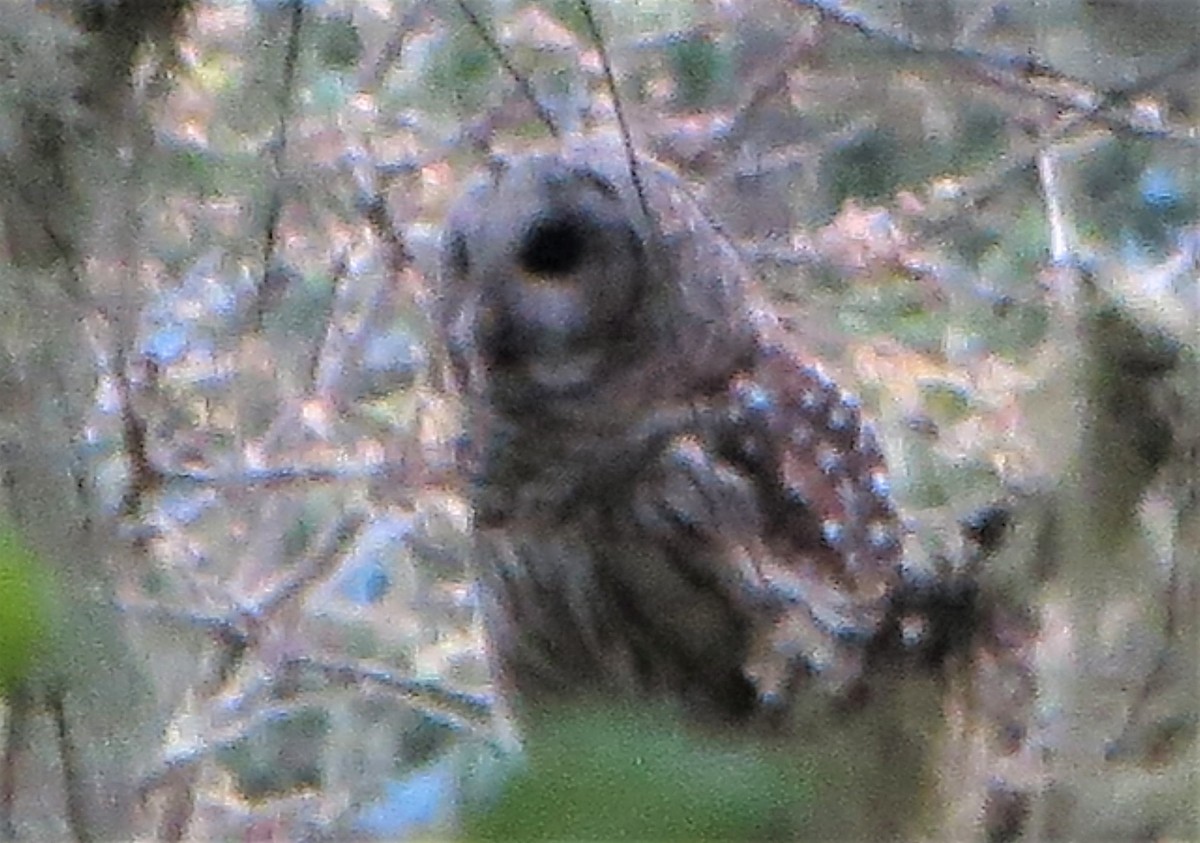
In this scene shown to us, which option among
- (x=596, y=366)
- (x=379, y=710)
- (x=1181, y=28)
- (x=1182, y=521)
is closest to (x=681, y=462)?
(x=596, y=366)

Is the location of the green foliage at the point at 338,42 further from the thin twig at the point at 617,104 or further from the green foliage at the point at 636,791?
the green foliage at the point at 636,791

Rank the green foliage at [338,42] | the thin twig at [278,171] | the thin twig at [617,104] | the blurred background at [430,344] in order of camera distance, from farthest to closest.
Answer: the green foliage at [338,42] → the thin twig at [278,171] → the thin twig at [617,104] → the blurred background at [430,344]

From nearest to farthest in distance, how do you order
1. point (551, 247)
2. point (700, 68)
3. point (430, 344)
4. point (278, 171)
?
point (551, 247) → point (430, 344) → point (278, 171) → point (700, 68)

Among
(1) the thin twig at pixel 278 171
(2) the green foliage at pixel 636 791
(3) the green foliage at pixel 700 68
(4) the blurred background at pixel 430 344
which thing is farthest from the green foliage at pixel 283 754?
(2) the green foliage at pixel 636 791

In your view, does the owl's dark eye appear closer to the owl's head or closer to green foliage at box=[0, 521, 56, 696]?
the owl's head

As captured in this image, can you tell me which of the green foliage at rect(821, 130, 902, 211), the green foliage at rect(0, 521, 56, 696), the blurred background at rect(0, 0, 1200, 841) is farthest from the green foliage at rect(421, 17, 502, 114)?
the green foliage at rect(0, 521, 56, 696)

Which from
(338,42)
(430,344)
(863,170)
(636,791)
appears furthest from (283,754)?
(636,791)

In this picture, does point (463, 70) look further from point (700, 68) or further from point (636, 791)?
point (636, 791)
